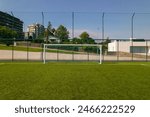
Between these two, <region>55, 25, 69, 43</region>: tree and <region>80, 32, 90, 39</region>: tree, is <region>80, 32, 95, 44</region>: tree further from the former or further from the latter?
<region>55, 25, 69, 43</region>: tree

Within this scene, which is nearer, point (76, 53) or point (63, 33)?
point (76, 53)

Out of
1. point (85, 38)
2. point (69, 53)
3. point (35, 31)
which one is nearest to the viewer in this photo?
point (85, 38)

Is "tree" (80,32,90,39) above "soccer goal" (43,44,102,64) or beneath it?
above

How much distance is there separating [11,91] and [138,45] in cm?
A: 6088

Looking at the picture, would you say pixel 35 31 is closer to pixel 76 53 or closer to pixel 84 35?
pixel 76 53

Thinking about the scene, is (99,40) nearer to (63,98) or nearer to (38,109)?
(63,98)

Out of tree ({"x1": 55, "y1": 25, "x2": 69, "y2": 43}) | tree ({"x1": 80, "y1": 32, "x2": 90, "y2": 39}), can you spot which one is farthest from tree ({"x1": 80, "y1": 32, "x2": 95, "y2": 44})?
tree ({"x1": 55, "y1": 25, "x2": 69, "y2": 43})

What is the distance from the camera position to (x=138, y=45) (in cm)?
6844

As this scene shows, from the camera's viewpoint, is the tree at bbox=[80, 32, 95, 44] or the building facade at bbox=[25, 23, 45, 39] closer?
the tree at bbox=[80, 32, 95, 44]

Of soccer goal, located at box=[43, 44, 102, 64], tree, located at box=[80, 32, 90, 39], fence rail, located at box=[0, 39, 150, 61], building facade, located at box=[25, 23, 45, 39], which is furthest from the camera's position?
building facade, located at box=[25, 23, 45, 39]

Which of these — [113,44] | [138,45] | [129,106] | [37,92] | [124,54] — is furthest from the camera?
[113,44]

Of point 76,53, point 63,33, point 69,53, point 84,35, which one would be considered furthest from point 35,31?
point 84,35

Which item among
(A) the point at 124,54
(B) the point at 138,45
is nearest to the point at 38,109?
(A) the point at 124,54

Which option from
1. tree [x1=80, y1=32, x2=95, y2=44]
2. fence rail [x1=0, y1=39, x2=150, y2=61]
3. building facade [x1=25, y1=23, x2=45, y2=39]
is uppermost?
building facade [x1=25, y1=23, x2=45, y2=39]
